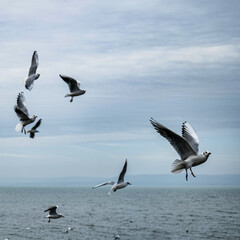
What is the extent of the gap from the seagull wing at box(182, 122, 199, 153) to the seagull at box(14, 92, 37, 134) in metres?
7.16

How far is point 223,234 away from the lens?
205 feet

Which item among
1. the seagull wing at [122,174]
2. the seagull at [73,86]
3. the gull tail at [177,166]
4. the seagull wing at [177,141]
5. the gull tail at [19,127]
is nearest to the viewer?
the seagull wing at [177,141]

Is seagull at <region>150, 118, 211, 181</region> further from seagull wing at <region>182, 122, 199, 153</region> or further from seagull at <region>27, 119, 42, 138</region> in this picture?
seagull at <region>27, 119, 42, 138</region>

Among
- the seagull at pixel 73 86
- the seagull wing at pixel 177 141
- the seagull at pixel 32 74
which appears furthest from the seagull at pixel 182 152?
the seagull at pixel 32 74

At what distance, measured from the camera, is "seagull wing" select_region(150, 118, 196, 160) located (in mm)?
12497

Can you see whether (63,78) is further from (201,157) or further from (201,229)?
(201,229)

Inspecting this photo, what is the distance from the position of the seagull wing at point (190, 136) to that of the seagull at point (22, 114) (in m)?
7.16

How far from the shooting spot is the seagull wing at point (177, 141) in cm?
1250

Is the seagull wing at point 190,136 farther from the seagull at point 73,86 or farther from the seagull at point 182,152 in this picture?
the seagull at point 73,86

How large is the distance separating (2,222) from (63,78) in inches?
2415

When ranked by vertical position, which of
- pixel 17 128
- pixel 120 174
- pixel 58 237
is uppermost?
pixel 17 128

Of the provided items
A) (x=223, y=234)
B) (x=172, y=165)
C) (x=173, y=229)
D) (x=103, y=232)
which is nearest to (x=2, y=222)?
(x=103, y=232)

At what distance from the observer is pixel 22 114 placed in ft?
63.2

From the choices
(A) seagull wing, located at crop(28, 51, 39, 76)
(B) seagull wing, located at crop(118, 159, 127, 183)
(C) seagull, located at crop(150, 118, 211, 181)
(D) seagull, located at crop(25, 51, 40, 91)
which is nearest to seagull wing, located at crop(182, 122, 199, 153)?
(C) seagull, located at crop(150, 118, 211, 181)
